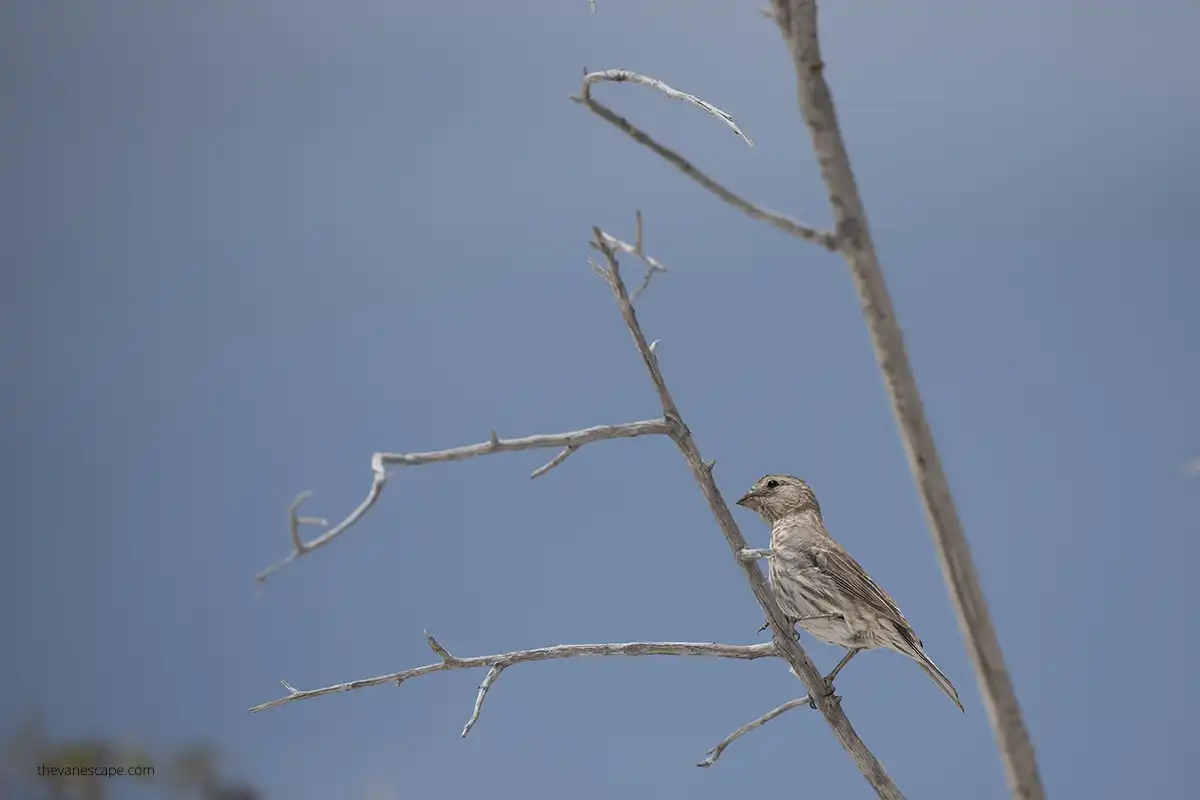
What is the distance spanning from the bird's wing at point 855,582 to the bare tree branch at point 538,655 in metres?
0.90

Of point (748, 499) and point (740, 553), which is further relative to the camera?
point (748, 499)

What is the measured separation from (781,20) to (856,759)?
113 centimetres

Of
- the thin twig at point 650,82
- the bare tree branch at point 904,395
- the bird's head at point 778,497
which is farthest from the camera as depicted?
the bird's head at point 778,497

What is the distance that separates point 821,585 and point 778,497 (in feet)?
1.45

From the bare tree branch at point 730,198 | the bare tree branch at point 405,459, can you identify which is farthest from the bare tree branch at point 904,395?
the bare tree branch at point 405,459

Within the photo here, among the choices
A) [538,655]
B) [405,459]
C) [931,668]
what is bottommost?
[931,668]

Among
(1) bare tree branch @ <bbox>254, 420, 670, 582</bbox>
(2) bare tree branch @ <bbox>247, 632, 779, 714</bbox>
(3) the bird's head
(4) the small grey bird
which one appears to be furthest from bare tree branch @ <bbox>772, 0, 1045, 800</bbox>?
(3) the bird's head

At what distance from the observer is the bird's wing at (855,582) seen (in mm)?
2689

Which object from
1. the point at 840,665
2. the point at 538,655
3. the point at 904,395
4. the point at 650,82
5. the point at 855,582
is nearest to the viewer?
the point at 904,395

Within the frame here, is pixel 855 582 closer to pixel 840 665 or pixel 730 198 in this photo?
pixel 840 665

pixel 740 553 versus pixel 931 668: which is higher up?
pixel 740 553

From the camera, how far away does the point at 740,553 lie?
1.58 metres

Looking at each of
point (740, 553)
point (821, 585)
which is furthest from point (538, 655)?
point (821, 585)

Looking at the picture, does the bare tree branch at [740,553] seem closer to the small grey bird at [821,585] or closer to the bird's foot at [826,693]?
the bird's foot at [826,693]
